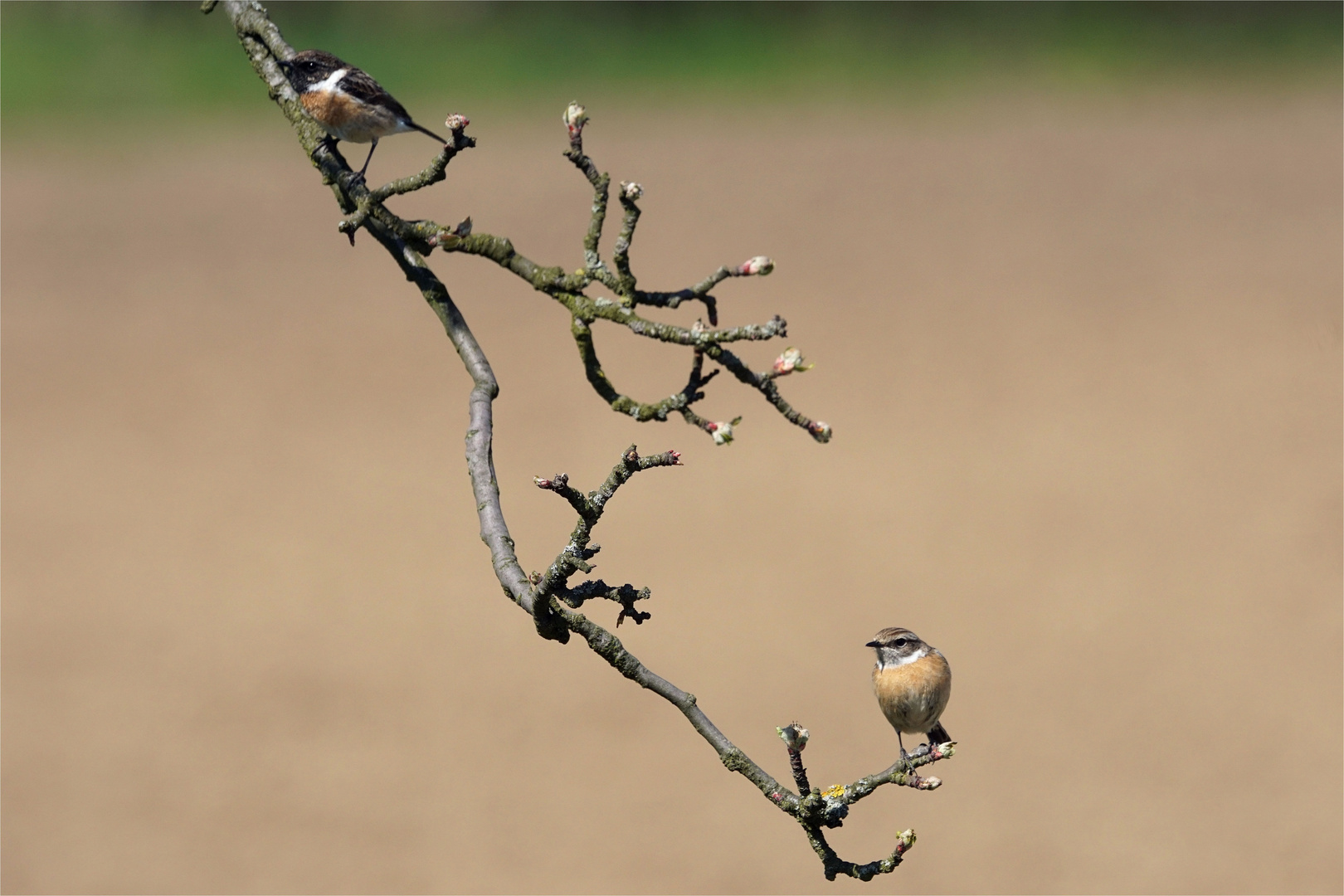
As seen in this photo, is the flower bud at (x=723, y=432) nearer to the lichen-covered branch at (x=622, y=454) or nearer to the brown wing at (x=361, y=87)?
the lichen-covered branch at (x=622, y=454)

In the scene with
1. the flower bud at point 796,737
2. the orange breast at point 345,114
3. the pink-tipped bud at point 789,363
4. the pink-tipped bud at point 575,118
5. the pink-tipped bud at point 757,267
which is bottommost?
the flower bud at point 796,737

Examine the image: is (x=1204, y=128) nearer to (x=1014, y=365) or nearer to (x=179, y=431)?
(x=1014, y=365)

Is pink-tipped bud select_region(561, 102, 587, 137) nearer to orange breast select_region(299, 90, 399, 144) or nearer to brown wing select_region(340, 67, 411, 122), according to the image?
orange breast select_region(299, 90, 399, 144)

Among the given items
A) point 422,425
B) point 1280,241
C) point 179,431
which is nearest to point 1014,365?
point 1280,241

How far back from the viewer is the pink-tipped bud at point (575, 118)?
9.25 feet

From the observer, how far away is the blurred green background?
30.7 m

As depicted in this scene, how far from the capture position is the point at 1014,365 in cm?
2280

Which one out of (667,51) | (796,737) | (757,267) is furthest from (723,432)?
(667,51)

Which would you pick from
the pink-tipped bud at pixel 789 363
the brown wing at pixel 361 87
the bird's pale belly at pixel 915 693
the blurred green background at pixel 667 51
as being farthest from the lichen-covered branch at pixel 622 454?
the blurred green background at pixel 667 51

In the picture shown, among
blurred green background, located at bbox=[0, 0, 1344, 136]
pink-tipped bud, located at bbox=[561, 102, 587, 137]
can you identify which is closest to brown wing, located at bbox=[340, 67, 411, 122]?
pink-tipped bud, located at bbox=[561, 102, 587, 137]

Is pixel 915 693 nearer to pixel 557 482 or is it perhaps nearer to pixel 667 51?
pixel 557 482

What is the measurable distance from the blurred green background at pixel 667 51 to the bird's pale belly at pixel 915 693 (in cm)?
2591

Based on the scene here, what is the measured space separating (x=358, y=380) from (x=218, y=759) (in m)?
9.56

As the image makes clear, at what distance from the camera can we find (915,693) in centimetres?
473
